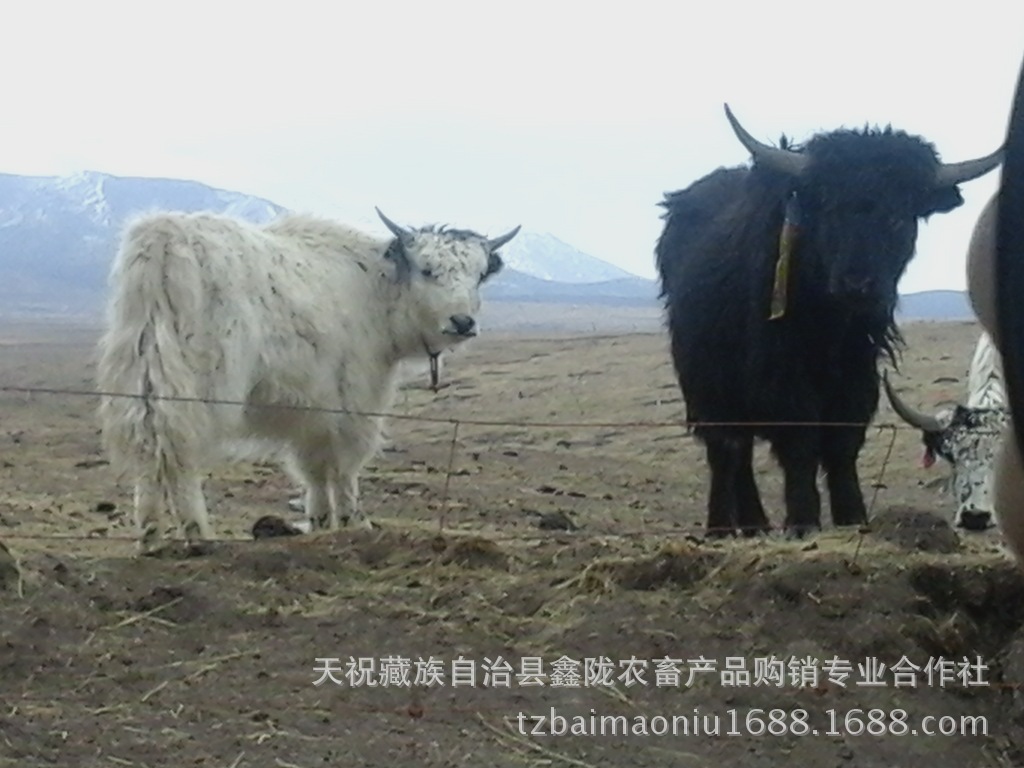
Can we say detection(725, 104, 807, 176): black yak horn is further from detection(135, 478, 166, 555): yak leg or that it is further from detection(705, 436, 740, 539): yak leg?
detection(135, 478, 166, 555): yak leg

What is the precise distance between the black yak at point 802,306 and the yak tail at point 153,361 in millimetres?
2157

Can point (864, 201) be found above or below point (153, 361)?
above

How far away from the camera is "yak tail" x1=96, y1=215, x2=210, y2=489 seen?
5.47 meters

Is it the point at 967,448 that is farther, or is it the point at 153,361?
the point at 967,448

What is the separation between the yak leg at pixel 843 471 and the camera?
20.0 ft

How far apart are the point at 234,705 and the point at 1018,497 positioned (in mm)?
2723

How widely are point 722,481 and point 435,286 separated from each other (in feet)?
5.75

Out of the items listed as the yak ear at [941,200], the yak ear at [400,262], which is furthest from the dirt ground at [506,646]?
the yak ear at [400,262]

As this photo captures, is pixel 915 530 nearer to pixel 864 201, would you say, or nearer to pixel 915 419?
pixel 864 201

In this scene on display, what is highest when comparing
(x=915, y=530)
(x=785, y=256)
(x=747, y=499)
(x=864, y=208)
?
(x=864, y=208)

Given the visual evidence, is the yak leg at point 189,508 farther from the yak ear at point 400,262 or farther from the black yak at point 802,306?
the black yak at point 802,306

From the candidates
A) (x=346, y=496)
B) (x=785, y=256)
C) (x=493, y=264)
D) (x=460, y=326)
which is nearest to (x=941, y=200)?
(x=785, y=256)

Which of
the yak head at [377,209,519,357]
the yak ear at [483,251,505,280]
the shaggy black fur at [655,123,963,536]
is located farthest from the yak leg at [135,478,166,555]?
the yak ear at [483,251,505,280]

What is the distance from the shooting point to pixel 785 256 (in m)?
5.84
